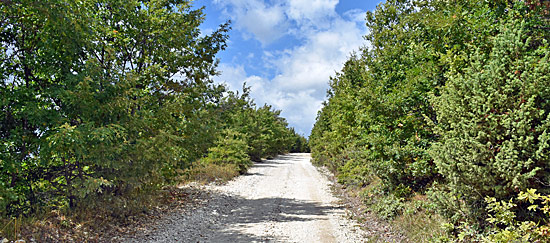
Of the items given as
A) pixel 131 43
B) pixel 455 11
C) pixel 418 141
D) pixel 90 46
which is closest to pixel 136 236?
pixel 90 46

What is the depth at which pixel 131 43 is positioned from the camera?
10.6 metres

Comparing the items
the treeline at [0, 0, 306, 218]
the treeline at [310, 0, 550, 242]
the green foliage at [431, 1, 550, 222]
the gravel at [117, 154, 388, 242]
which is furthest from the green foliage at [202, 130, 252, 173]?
the green foliage at [431, 1, 550, 222]

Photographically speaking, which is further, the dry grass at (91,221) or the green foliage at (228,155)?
the green foliage at (228,155)

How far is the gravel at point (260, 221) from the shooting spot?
8.43 metres

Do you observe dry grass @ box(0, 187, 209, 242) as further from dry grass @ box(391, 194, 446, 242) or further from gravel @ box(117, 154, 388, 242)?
dry grass @ box(391, 194, 446, 242)

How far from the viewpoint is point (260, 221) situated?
10.3 m

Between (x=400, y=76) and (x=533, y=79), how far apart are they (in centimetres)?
559

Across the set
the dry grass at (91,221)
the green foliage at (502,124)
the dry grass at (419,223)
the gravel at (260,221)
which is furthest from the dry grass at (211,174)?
the green foliage at (502,124)

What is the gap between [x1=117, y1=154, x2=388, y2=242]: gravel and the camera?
8.43m

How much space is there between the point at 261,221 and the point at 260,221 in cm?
3

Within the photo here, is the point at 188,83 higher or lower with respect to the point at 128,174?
higher

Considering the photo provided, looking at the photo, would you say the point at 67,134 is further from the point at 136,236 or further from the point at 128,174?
the point at 136,236

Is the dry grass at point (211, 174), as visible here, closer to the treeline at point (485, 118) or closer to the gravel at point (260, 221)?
the gravel at point (260, 221)

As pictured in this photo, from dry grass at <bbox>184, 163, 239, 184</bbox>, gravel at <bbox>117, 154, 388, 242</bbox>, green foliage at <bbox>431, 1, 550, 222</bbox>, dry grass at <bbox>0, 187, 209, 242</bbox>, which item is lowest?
gravel at <bbox>117, 154, 388, 242</bbox>
